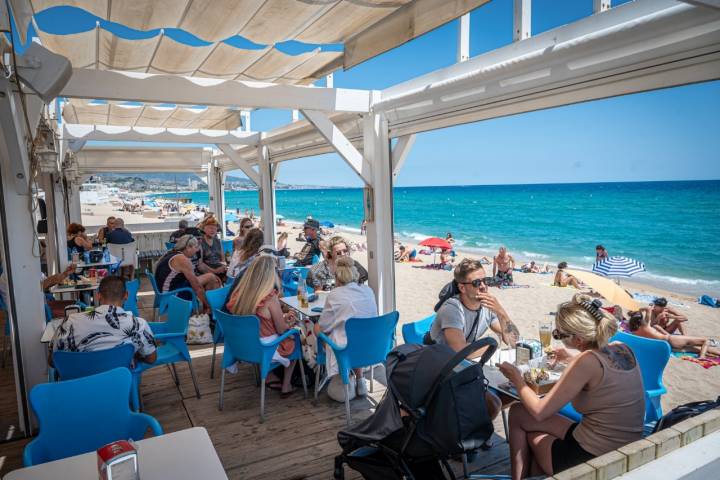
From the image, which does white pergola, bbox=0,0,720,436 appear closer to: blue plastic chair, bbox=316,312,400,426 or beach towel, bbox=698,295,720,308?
blue plastic chair, bbox=316,312,400,426

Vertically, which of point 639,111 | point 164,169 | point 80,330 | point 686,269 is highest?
point 639,111

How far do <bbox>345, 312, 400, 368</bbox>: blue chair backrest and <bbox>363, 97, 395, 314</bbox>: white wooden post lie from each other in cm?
165

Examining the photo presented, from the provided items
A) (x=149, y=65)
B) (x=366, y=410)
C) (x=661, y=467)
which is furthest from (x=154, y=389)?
(x=661, y=467)

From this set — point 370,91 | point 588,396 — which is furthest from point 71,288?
point 588,396

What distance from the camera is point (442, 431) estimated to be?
223 centimetres

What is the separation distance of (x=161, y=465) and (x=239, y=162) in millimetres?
7791

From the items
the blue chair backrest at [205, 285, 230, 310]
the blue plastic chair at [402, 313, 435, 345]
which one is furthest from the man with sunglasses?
the blue chair backrest at [205, 285, 230, 310]

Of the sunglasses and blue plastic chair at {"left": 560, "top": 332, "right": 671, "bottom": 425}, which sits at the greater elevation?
→ the sunglasses

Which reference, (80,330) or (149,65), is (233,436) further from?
(149,65)

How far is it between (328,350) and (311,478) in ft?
3.47

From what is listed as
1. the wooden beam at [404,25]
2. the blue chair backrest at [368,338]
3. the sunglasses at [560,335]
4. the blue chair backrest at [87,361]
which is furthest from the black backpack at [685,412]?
the blue chair backrest at [87,361]

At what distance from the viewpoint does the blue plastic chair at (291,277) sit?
599 centimetres

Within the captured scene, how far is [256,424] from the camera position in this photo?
3.68 m

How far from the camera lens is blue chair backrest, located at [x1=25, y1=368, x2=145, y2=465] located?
6.90 ft
